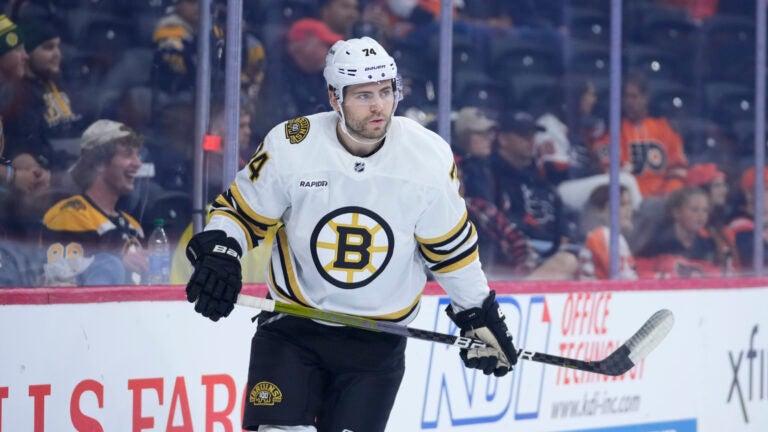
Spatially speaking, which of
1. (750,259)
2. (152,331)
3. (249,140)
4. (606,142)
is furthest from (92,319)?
(750,259)

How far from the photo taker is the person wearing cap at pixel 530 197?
475cm

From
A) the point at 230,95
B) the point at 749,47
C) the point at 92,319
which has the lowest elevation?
the point at 92,319

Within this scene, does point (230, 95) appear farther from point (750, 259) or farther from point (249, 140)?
point (750, 259)

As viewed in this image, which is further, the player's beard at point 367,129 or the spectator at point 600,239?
the spectator at point 600,239

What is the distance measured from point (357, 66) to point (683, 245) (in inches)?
108

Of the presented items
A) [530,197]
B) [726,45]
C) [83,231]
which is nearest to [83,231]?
[83,231]

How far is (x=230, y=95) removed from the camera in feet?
13.1

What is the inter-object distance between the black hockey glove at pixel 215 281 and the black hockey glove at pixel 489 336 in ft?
2.03

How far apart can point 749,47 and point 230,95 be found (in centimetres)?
266

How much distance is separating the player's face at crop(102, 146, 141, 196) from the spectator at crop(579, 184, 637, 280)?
1915 millimetres

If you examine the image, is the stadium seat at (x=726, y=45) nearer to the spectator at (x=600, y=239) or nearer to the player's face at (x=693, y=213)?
the player's face at (x=693, y=213)

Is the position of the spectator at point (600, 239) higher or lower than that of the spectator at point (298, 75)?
lower

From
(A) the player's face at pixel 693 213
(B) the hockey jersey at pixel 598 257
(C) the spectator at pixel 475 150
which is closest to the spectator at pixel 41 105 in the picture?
(C) the spectator at pixel 475 150

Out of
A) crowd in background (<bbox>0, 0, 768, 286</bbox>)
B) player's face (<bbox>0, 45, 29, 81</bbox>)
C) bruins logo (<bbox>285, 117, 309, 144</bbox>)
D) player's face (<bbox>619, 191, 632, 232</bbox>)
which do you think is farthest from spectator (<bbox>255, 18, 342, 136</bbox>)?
player's face (<bbox>619, 191, 632, 232</bbox>)
